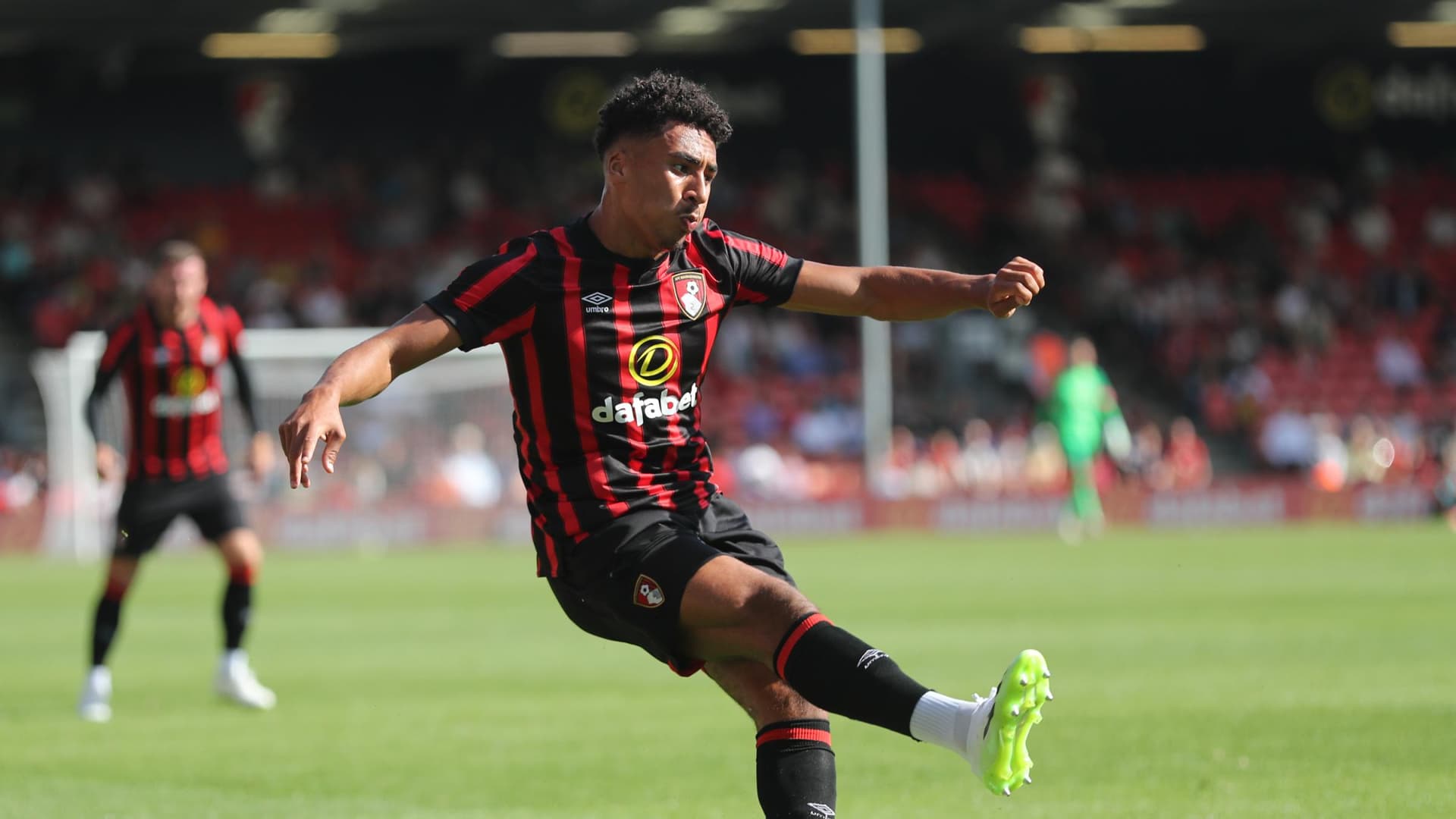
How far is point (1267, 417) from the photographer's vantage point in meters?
32.6

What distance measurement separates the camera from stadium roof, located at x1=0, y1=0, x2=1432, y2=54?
34281 millimetres

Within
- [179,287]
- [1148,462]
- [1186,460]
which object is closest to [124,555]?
[179,287]

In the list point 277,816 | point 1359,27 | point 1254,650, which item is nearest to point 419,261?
point 1359,27

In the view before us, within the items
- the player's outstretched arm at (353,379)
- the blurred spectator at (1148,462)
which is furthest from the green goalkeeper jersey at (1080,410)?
the player's outstretched arm at (353,379)

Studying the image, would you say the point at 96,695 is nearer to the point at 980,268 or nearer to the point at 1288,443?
the point at 1288,443

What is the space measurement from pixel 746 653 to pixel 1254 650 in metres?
7.54

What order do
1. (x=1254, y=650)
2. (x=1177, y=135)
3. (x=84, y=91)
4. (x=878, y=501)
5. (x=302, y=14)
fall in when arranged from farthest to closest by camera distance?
(x=1177, y=135) → (x=84, y=91) → (x=302, y=14) → (x=878, y=501) → (x=1254, y=650)

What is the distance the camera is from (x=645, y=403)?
528cm

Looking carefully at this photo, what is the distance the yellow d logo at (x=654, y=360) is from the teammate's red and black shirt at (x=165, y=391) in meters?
6.01

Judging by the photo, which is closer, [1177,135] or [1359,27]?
[1359,27]

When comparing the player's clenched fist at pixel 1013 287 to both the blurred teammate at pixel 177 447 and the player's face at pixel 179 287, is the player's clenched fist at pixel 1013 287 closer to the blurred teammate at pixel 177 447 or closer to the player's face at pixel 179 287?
the blurred teammate at pixel 177 447

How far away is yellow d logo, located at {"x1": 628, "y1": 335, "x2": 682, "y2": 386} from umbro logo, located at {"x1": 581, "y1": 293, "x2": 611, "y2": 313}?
0.44ft

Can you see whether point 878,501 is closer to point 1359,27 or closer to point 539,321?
point 1359,27

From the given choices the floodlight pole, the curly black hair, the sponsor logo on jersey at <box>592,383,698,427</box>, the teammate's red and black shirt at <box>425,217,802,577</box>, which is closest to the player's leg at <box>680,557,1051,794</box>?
the teammate's red and black shirt at <box>425,217,802,577</box>
